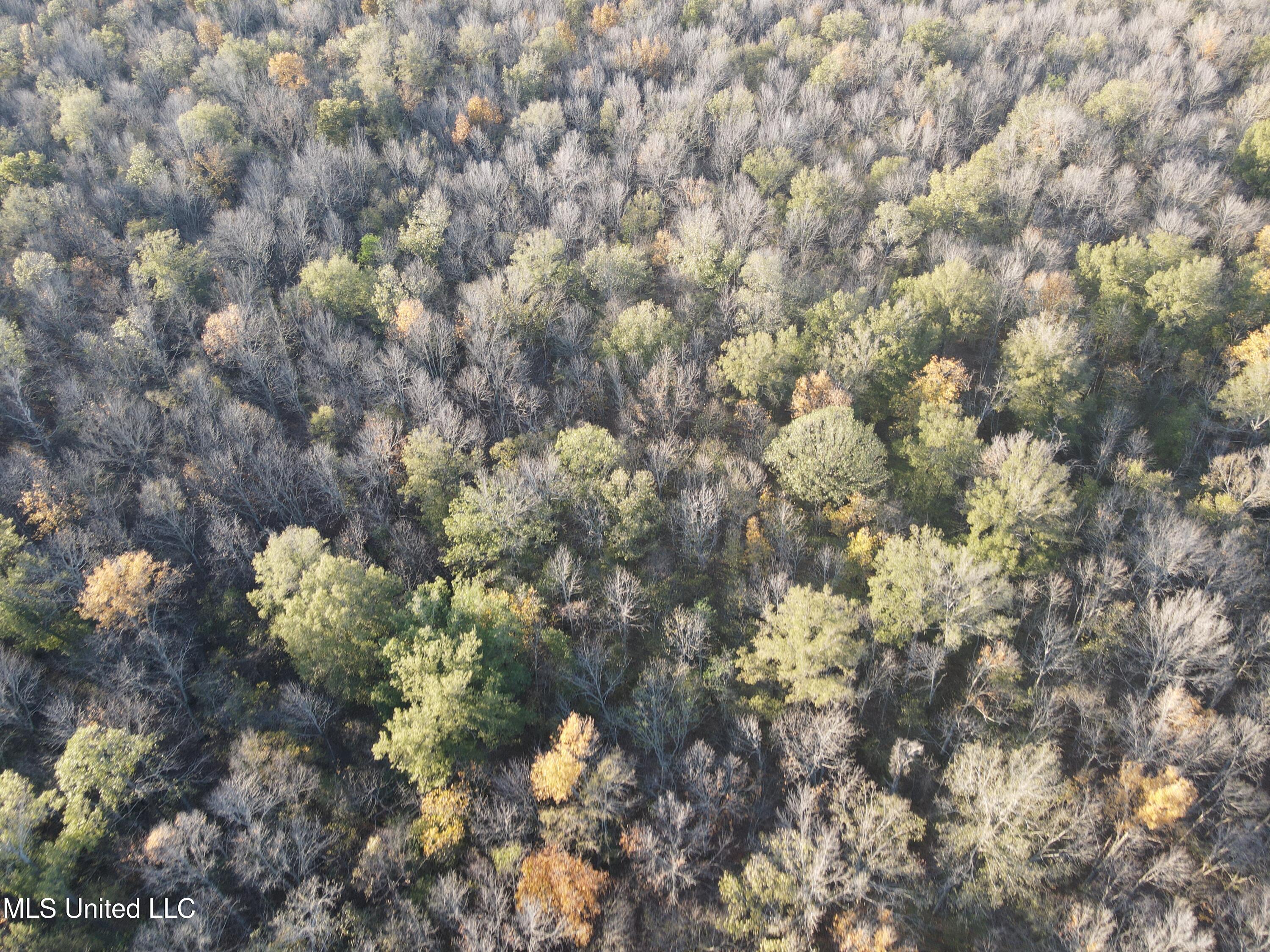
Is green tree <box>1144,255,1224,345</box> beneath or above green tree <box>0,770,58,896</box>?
above

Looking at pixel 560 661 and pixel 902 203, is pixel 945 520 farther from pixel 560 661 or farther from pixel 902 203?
pixel 902 203

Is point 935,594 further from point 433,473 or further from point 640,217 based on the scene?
point 640,217

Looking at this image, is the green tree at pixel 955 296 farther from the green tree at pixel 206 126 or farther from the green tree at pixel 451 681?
the green tree at pixel 206 126

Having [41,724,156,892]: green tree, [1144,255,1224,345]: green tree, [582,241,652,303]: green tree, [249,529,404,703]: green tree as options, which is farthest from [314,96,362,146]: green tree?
[1144,255,1224,345]: green tree

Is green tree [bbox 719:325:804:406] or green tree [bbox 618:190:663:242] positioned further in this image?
green tree [bbox 618:190:663:242]

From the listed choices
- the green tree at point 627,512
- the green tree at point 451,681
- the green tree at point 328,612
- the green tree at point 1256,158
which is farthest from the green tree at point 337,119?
the green tree at point 1256,158

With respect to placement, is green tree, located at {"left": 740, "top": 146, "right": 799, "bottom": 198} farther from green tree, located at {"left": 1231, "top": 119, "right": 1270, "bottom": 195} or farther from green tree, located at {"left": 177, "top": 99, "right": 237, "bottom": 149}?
green tree, located at {"left": 177, "top": 99, "right": 237, "bottom": 149}
